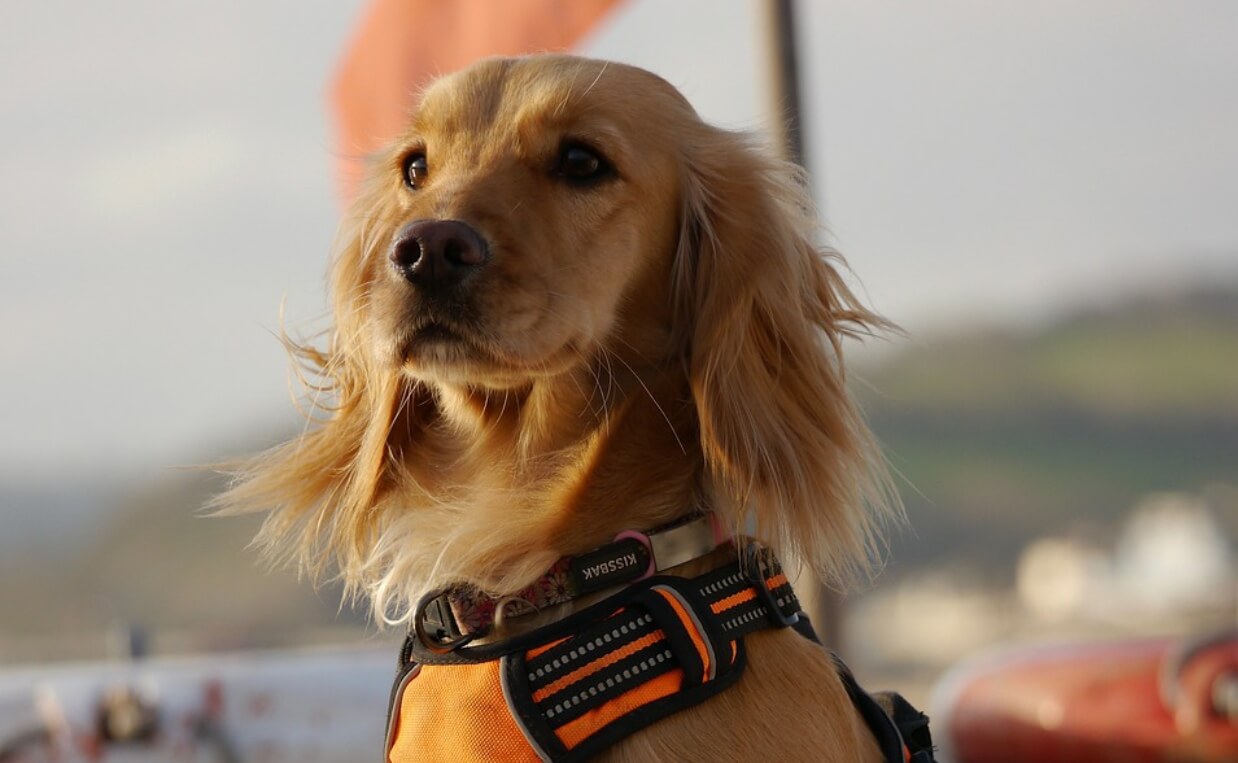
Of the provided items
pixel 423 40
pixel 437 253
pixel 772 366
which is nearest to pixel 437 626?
pixel 437 253

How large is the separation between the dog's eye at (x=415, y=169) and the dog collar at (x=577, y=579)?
0.85 meters

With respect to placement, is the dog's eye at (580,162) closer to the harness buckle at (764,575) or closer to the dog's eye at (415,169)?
the dog's eye at (415,169)

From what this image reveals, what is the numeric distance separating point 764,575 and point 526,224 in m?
0.73

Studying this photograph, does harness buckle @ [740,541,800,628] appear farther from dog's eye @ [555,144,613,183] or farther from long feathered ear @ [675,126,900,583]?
dog's eye @ [555,144,613,183]

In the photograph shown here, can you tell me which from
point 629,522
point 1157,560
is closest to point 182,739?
point 629,522

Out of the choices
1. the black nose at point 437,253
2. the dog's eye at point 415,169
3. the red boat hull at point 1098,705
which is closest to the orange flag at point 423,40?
the dog's eye at point 415,169

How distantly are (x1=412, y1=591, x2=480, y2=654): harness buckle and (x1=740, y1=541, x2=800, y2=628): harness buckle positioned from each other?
0.47m

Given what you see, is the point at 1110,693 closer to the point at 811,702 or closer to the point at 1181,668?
the point at 1181,668

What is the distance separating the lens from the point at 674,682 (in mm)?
2090

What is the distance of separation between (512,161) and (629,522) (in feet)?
2.28

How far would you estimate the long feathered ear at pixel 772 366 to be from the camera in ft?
7.91

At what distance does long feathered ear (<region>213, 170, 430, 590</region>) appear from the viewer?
2715mm

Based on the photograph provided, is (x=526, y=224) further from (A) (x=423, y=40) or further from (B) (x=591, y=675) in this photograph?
(A) (x=423, y=40)

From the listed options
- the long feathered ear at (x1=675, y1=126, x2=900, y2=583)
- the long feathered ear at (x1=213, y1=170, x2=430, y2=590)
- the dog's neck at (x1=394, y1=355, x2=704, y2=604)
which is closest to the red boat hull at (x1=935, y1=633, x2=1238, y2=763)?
the long feathered ear at (x1=675, y1=126, x2=900, y2=583)
